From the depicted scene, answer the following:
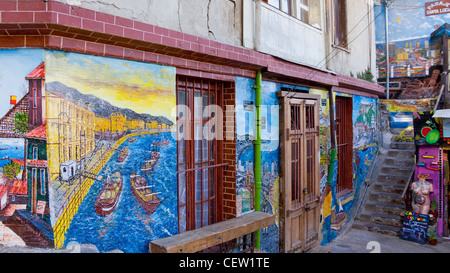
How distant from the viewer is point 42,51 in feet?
9.87

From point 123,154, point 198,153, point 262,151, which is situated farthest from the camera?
point 262,151

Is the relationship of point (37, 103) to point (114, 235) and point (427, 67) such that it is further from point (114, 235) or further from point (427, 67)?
point (427, 67)

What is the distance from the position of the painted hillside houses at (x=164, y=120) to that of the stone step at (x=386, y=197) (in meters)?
2.64

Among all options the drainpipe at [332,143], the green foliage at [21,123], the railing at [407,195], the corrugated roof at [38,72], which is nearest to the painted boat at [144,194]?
the green foliage at [21,123]

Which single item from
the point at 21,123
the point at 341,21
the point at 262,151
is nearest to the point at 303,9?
the point at 341,21

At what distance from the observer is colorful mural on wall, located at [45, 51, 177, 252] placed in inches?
123

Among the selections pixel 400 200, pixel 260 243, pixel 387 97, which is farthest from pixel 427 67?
pixel 260 243

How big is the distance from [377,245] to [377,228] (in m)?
0.81

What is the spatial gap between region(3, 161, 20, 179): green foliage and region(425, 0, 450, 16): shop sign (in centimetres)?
1558

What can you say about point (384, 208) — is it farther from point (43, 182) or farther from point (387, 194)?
point (43, 182)

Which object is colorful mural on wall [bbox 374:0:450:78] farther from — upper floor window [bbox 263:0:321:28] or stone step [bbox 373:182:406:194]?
upper floor window [bbox 263:0:321:28]

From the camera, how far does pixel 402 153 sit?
34.7 feet

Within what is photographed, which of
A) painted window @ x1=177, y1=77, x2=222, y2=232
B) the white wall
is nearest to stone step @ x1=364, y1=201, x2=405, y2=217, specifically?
the white wall

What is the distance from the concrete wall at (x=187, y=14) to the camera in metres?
3.46
